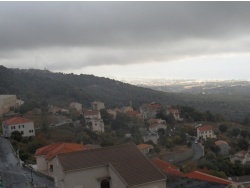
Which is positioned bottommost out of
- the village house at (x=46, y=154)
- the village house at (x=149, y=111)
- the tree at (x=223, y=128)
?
the tree at (x=223, y=128)

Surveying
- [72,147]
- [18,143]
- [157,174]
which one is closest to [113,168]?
[157,174]

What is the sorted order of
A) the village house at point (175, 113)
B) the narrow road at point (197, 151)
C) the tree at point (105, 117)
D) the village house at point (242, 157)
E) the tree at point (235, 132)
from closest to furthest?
1. the village house at point (242, 157)
2. the narrow road at point (197, 151)
3. the tree at point (235, 132)
4. the tree at point (105, 117)
5. the village house at point (175, 113)

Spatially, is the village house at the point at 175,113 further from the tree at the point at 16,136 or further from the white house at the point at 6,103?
the tree at the point at 16,136

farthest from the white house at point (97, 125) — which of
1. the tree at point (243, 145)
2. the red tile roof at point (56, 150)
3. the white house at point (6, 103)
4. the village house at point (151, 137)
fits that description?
the red tile roof at point (56, 150)

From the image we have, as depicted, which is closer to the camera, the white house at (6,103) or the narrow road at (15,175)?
the narrow road at (15,175)

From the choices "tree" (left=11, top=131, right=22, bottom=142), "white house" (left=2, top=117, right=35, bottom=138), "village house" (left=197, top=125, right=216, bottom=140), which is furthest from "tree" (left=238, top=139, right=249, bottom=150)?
"tree" (left=11, top=131, right=22, bottom=142)

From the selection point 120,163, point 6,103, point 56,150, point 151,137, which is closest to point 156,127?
point 151,137

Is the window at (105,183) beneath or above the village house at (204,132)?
above

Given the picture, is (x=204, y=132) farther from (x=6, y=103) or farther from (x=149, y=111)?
(x=6, y=103)
